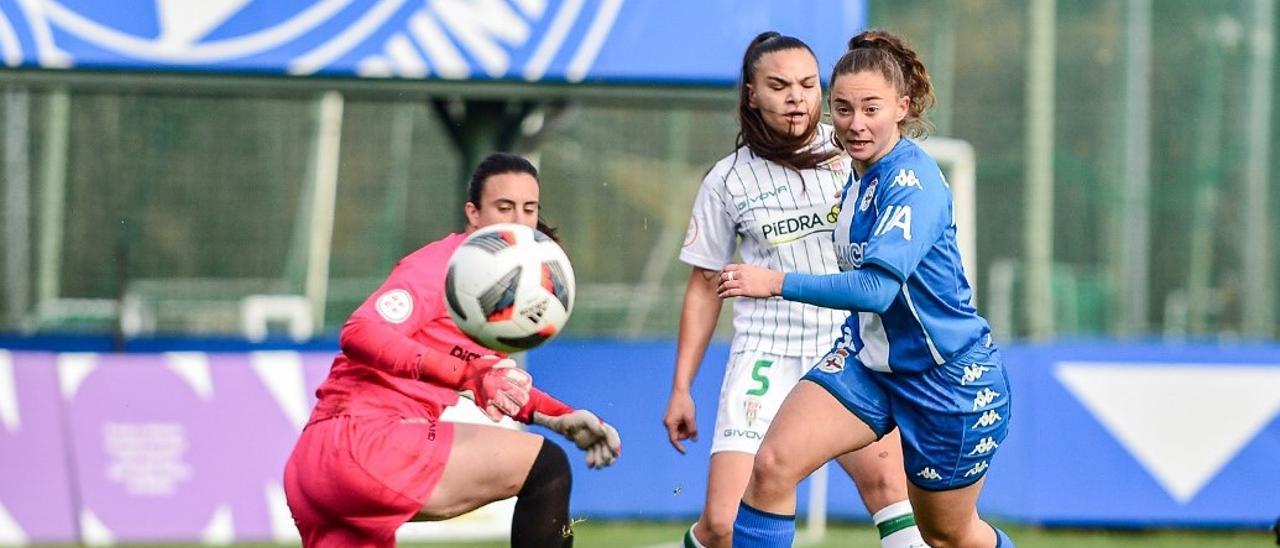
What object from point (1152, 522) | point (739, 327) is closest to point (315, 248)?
point (1152, 522)

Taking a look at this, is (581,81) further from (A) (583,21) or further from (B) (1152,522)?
(B) (1152,522)

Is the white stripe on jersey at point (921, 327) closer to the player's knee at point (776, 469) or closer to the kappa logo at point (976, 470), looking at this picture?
the kappa logo at point (976, 470)

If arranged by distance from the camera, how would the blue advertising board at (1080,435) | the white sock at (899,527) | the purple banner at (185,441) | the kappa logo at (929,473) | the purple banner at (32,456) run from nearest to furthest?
the kappa logo at (929,473)
the white sock at (899,527)
the purple banner at (32,456)
the purple banner at (185,441)
the blue advertising board at (1080,435)

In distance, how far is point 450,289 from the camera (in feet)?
15.6

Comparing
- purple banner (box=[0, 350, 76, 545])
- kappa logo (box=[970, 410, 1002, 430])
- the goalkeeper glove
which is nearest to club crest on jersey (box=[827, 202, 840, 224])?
kappa logo (box=[970, 410, 1002, 430])

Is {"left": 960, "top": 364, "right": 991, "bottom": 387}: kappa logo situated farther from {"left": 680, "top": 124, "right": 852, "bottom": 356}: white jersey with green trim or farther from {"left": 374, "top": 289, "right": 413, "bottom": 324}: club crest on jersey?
{"left": 374, "top": 289, "right": 413, "bottom": 324}: club crest on jersey

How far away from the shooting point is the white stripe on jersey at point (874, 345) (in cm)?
493

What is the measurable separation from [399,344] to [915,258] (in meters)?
1.39

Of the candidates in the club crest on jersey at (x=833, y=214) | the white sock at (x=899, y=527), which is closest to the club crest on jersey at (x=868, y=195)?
Result: the club crest on jersey at (x=833, y=214)

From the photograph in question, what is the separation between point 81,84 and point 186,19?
681 mm

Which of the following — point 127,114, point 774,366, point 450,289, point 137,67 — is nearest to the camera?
point 450,289

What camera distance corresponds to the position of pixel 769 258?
5699 mm

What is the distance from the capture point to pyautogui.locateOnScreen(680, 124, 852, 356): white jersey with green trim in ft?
18.5

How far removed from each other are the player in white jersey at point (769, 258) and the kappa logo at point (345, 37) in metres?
3.85
